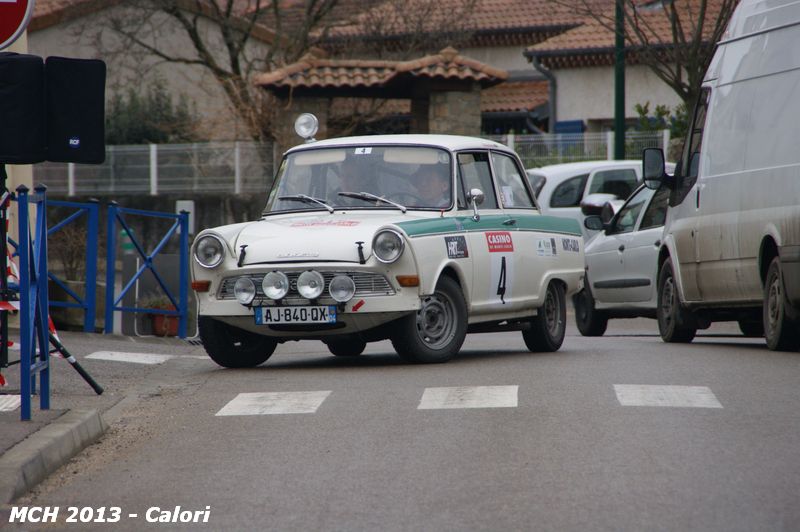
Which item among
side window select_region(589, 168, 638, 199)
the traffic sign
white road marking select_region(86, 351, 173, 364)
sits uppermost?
the traffic sign

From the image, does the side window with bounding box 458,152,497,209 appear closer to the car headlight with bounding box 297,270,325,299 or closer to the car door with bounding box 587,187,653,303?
the car headlight with bounding box 297,270,325,299

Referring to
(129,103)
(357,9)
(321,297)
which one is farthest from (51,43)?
(321,297)

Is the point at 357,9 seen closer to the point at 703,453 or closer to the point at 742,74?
the point at 742,74

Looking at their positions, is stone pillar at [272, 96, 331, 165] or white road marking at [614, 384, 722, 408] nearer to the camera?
white road marking at [614, 384, 722, 408]

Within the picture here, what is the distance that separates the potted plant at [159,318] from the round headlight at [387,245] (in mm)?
7301

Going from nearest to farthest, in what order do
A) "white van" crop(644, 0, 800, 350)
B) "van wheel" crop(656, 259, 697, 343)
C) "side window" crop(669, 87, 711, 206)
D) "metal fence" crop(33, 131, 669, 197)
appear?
"white van" crop(644, 0, 800, 350) < "side window" crop(669, 87, 711, 206) < "van wheel" crop(656, 259, 697, 343) < "metal fence" crop(33, 131, 669, 197)

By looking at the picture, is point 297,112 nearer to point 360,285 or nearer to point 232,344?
point 232,344

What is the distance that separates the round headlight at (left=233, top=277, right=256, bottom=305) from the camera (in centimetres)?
1113

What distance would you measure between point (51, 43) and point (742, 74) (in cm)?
3512

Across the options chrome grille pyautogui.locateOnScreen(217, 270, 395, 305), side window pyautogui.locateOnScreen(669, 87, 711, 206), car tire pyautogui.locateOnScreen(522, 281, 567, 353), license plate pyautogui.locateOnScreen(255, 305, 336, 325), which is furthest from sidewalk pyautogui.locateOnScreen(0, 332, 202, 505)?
side window pyautogui.locateOnScreen(669, 87, 711, 206)

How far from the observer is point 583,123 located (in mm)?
40969

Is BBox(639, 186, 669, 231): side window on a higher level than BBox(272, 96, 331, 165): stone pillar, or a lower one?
lower

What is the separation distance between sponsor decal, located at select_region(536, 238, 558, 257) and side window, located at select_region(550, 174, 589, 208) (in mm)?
9222

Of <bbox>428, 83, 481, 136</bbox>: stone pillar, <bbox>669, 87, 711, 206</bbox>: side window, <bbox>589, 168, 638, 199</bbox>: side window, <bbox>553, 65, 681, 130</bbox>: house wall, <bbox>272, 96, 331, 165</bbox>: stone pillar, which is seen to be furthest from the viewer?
<bbox>553, 65, 681, 130</bbox>: house wall
